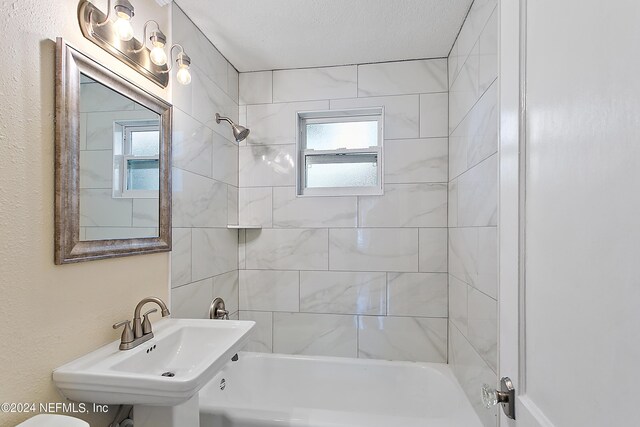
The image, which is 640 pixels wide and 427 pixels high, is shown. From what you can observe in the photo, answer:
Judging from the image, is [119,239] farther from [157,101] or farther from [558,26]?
[558,26]

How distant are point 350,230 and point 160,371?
1.47m

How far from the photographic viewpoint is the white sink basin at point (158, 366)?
3.51 feet

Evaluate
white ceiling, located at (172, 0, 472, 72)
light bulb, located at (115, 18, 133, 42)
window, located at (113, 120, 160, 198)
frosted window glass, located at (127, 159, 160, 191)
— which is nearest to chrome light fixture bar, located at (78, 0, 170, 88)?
light bulb, located at (115, 18, 133, 42)

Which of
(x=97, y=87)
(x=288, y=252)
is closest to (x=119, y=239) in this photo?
(x=97, y=87)

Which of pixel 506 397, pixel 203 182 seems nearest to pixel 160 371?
pixel 203 182

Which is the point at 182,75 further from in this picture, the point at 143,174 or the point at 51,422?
the point at 51,422

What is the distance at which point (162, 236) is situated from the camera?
1.69 meters

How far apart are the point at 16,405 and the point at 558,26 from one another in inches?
64.2

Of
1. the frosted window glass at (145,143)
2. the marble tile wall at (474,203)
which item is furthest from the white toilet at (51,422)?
the marble tile wall at (474,203)

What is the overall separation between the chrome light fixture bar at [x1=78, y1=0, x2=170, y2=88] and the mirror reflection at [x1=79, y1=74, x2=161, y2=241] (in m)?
0.16

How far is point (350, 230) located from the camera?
249 centimetres

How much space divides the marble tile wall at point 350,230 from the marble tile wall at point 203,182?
0.17 m

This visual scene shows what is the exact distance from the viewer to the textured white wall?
3.24 ft

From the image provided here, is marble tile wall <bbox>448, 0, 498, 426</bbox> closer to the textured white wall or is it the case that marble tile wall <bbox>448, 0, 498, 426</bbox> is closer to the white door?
the white door
